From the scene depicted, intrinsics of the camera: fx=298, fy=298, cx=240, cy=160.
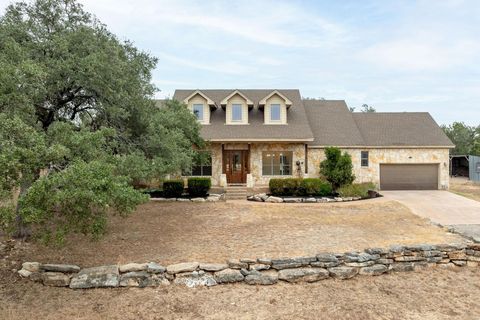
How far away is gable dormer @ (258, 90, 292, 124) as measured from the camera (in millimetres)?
21484

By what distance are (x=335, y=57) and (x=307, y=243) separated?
20.0 metres

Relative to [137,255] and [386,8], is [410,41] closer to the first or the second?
[386,8]

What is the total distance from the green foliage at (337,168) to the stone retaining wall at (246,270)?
11168 mm

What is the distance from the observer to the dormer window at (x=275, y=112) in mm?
21609

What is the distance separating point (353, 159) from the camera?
21078 millimetres

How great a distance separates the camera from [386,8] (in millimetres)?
14953

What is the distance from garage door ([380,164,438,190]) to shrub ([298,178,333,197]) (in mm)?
→ 5771

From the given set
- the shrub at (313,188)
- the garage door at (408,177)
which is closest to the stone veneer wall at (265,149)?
the shrub at (313,188)

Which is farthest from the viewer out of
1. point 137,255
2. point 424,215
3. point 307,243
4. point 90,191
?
point 424,215

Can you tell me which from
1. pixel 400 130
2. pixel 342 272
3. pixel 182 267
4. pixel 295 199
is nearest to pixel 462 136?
Answer: pixel 400 130

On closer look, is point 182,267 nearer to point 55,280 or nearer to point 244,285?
point 244,285

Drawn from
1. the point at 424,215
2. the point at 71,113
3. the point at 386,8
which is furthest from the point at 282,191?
the point at 71,113

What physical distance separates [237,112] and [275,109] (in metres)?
2.77

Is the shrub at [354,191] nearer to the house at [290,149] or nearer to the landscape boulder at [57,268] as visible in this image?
the house at [290,149]
